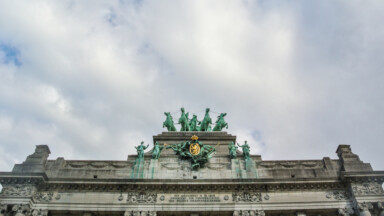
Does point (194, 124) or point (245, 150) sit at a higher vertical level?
point (194, 124)

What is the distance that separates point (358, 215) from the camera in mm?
23734

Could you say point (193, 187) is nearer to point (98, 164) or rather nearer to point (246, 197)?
point (246, 197)

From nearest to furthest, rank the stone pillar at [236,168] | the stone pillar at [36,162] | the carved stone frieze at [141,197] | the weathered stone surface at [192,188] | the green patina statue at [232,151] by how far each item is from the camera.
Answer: the weathered stone surface at [192,188]
the carved stone frieze at [141,197]
the stone pillar at [36,162]
the stone pillar at [236,168]
the green patina statue at [232,151]

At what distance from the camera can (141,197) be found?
82.2 feet

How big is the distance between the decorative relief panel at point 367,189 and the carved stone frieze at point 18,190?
76.3ft

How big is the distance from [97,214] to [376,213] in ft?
64.4


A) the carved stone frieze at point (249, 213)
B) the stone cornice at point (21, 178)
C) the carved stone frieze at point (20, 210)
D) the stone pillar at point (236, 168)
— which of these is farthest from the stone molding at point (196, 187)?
the carved stone frieze at point (20, 210)

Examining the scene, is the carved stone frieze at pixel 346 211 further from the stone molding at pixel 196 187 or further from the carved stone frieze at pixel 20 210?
the carved stone frieze at pixel 20 210

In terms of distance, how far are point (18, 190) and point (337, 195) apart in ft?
76.1

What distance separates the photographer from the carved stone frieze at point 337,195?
25.0 m

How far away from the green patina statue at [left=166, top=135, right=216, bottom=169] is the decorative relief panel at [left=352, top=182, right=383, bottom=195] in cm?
1095

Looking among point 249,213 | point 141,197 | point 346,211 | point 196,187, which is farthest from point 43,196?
point 346,211

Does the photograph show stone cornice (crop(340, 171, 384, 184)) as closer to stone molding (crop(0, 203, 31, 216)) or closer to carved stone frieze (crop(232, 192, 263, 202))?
carved stone frieze (crop(232, 192, 263, 202))

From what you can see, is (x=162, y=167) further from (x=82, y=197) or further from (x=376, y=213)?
(x=376, y=213)
